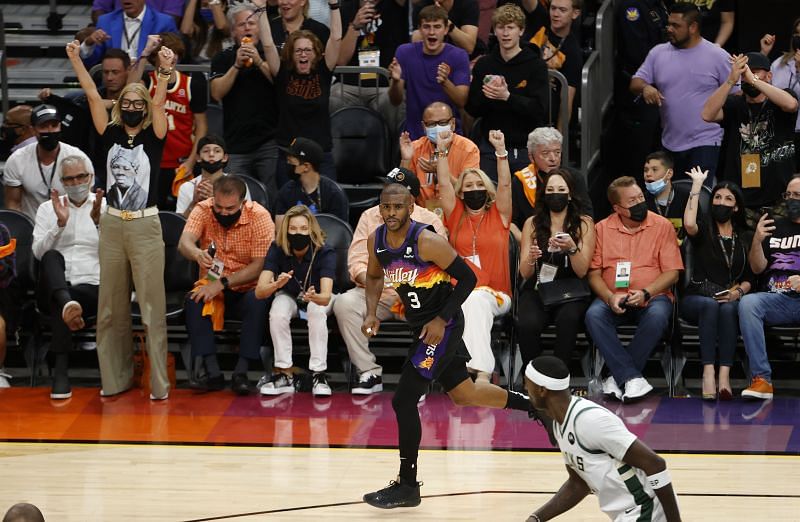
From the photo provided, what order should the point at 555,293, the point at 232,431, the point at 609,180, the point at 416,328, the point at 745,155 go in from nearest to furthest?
the point at 416,328 < the point at 232,431 < the point at 555,293 < the point at 745,155 < the point at 609,180

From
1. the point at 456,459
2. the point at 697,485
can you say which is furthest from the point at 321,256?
the point at 697,485

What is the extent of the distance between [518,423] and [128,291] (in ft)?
10.1

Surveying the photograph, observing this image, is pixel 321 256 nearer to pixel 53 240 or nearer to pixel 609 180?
pixel 53 240

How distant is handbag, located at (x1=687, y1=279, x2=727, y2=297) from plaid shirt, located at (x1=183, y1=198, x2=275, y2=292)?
3.18 m

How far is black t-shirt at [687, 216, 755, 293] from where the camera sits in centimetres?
1009

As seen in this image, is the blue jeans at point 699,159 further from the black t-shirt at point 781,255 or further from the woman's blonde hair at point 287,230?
the woman's blonde hair at point 287,230

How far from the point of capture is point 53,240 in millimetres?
10531

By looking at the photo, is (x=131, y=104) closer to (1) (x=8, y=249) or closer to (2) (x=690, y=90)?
(1) (x=8, y=249)

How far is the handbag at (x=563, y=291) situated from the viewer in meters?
10.0

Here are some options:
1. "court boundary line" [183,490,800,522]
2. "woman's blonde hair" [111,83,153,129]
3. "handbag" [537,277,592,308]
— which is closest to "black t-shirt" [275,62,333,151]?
"woman's blonde hair" [111,83,153,129]

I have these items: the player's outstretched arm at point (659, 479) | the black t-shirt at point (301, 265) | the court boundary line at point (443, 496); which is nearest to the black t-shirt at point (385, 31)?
the black t-shirt at point (301, 265)

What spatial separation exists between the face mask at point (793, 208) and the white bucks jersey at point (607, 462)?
4.44 metres

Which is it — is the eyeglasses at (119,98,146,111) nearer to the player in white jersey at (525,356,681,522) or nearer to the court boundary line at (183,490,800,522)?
the court boundary line at (183,490,800,522)

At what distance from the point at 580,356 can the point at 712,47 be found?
2.86 m
